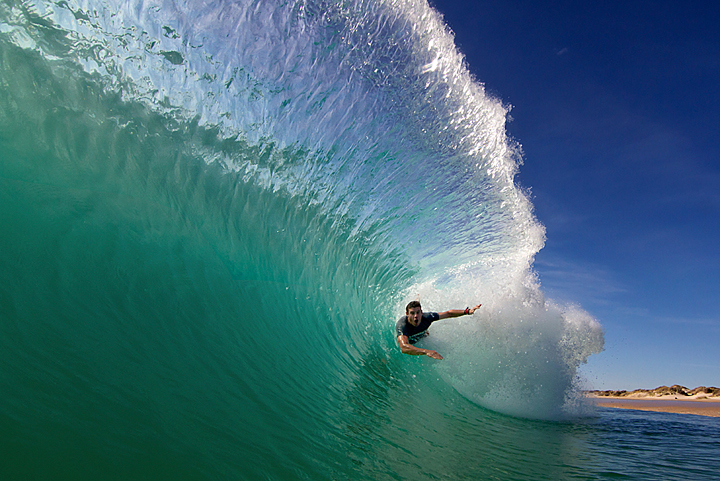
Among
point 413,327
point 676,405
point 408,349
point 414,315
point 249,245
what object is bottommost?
point 408,349

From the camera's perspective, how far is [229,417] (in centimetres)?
294

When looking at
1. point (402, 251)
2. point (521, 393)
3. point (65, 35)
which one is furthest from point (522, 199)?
point (65, 35)

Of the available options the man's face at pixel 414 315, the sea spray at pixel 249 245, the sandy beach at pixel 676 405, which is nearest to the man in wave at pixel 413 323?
the man's face at pixel 414 315

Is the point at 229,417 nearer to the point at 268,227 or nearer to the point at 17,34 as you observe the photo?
the point at 268,227

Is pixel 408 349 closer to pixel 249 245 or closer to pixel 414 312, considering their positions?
pixel 414 312

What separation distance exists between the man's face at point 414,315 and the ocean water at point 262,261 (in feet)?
3.23

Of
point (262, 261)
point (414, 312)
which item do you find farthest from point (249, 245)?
point (414, 312)

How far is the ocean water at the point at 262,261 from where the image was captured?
281 cm

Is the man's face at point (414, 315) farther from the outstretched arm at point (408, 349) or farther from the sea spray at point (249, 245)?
the sea spray at point (249, 245)

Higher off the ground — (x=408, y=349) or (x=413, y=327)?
(x=413, y=327)

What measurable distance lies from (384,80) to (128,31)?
3603mm

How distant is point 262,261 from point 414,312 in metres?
2.53

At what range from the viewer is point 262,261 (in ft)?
19.4

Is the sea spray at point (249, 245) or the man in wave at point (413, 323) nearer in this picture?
the sea spray at point (249, 245)
